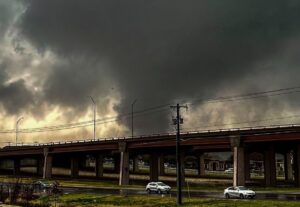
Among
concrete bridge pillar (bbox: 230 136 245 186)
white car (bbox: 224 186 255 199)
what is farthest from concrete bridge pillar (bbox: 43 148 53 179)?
white car (bbox: 224 186 255 199)

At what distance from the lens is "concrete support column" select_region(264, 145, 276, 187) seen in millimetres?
105312

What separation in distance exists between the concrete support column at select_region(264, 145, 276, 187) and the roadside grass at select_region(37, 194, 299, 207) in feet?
160

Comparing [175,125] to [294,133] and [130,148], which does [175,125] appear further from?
[130,148]

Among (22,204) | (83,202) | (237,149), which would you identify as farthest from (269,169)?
(22,204)

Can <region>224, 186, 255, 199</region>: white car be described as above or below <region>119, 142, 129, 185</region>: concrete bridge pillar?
below

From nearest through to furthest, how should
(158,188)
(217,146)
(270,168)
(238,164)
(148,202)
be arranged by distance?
(148,202), (158,188), (238,164), (217,146), (270,168)

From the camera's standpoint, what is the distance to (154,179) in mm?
135500

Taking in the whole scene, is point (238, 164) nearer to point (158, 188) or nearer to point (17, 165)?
point (158, 188)

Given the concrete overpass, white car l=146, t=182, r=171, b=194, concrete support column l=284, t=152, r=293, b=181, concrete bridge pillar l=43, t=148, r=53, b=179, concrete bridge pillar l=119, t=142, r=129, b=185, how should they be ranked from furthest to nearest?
concrete support column l=284, t=152, r=293, b=181
concrete bridge pillar l=43, t=148, r=53, b=179
concrete bridge pillar l=119, t=142, r=129, b=185
the concrete overpass
white car l=146, t=182, r=171, b=194

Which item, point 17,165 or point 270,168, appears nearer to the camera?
point 270,168

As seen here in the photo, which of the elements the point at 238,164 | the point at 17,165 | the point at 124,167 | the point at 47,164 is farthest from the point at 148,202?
the point at 17,165

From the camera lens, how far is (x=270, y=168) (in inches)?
4296

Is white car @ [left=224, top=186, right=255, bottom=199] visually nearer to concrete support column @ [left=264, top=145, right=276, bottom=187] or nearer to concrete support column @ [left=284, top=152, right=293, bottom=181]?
concrete support column @ [left=264, top=145, right=276, bottom=187]

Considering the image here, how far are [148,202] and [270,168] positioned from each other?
5810cm
